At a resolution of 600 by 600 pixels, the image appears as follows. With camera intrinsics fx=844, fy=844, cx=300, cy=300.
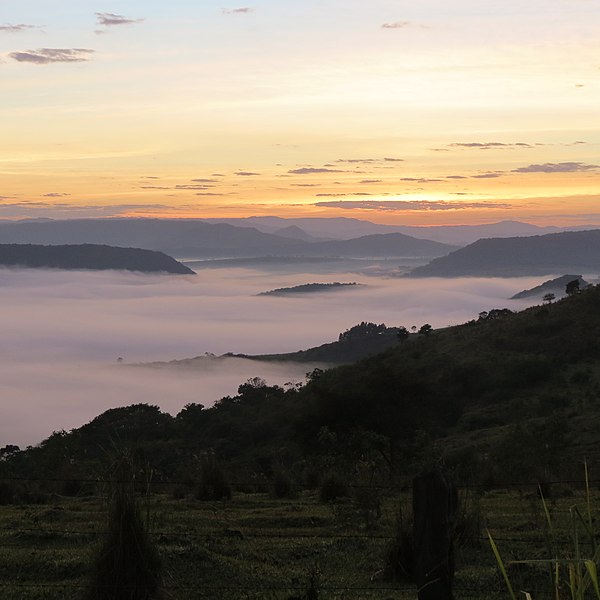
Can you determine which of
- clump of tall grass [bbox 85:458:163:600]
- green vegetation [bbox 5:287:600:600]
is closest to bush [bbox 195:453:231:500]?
green vegetation [bbox 5:287:600:600]

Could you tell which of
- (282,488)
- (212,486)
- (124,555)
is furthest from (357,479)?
(124,555)

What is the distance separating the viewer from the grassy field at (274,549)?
8586mm

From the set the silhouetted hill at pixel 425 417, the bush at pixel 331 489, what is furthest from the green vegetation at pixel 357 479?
the silhouetted hill at pixel 425 417

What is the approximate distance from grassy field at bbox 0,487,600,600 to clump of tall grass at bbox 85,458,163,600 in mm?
158

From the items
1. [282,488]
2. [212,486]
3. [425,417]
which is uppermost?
[212,486]

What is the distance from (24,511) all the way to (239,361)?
515 feet

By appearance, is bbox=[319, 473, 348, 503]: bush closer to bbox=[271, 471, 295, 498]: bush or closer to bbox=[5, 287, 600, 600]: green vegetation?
bbox=[5, 287, 600, 600]: green vegetation

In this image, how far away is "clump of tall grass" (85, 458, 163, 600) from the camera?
752 centimetres

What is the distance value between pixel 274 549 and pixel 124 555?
134 inches

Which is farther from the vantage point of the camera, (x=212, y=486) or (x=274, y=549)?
(x=212, y=486)

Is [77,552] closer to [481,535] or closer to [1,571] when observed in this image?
[1,571]

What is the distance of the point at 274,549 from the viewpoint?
34.8ft

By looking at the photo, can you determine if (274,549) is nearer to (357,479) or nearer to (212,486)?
(357,479)

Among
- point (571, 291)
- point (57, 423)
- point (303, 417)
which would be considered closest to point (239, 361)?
point (57, 423)
